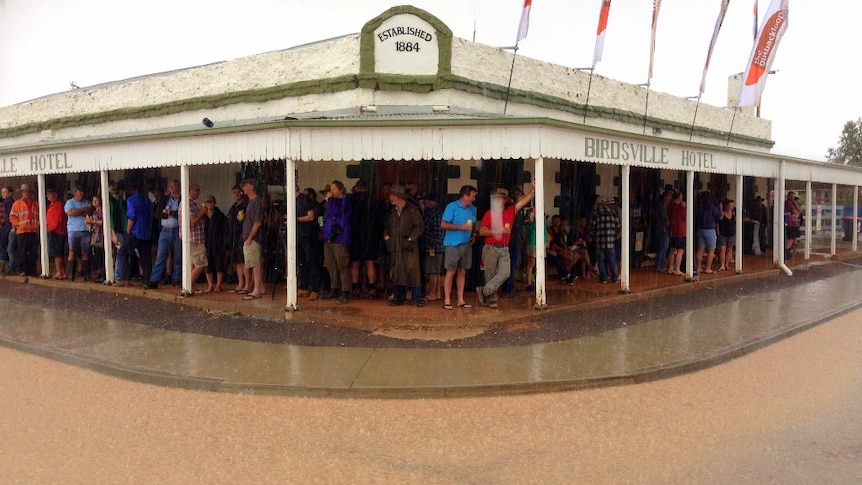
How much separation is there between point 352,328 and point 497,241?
98.1 inches

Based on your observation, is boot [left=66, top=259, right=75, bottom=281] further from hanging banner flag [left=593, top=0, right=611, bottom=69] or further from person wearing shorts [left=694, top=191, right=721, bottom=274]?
person wearing shorts [left=694, top=191, right=721, bottom=274]

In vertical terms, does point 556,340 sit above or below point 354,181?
below

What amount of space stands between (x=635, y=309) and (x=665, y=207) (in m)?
3.71

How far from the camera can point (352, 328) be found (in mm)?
8680

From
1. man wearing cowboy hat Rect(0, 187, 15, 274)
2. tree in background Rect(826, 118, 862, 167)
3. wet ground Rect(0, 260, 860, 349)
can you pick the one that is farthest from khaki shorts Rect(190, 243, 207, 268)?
tree in background Rect(826, 118, 862, 167)

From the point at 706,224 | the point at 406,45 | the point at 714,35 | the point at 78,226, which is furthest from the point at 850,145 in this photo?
the point at 78,226

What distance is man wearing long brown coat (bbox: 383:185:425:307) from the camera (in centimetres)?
941

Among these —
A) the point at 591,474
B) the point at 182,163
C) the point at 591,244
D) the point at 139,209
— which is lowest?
the point at 591,474

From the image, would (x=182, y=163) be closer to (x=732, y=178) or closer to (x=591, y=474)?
(x=591, y=474)

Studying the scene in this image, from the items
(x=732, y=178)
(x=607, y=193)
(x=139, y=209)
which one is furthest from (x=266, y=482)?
(x=732, y=178)

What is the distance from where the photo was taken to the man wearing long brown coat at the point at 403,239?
9406 millimetres

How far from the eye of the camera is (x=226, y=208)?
13414mm

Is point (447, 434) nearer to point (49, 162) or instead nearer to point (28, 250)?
Result: point (49, 162)

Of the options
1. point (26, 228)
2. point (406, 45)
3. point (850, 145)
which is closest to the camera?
point (406, 45)
